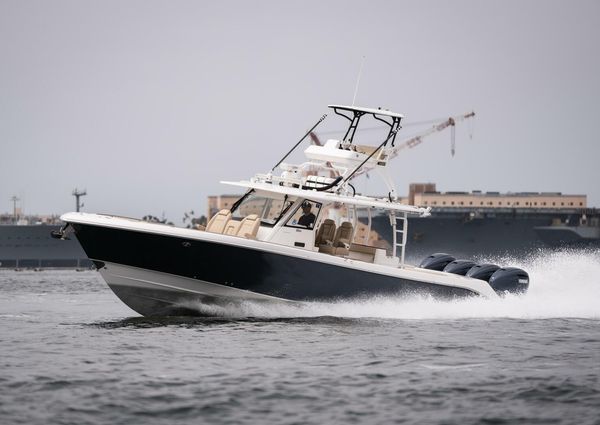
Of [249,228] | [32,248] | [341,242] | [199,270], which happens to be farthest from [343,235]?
[32,248]

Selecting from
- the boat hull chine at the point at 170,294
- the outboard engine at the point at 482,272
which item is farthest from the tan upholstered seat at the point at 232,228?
the outboard engine at the point at 482,272

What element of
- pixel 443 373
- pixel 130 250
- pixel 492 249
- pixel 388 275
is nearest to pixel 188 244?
pixel 130 250

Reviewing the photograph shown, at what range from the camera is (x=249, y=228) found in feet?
79.9

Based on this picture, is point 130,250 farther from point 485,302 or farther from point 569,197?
point 569,197

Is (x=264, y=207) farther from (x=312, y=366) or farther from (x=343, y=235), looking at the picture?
(x=312, y=366)

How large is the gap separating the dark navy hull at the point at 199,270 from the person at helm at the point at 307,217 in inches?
44.3

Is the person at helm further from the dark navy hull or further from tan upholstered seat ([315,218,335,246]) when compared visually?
the dark navy hull

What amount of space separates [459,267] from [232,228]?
25.2 feet

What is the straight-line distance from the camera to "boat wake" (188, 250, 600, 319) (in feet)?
80.3

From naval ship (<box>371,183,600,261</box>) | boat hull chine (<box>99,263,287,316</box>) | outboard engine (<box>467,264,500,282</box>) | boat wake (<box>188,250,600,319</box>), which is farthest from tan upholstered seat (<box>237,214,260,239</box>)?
naval ship (<box>371,183,600,261</box>)

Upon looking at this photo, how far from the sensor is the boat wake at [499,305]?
80.3ft

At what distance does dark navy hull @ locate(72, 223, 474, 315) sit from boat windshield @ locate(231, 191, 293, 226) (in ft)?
5.02

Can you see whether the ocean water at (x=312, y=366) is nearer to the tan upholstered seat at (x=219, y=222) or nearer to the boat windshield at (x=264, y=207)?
the tan upholstered seat at (x=219, y=222)

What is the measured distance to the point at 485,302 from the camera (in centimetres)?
2684
